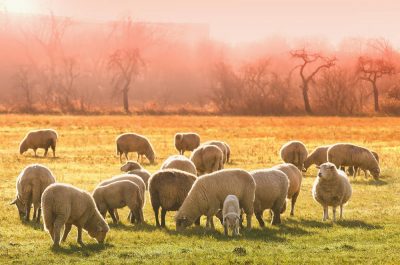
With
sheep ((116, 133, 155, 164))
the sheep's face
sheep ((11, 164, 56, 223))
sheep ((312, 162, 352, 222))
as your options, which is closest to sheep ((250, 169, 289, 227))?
sheep ((312, 162, 352, 222))

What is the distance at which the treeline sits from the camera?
284 ft

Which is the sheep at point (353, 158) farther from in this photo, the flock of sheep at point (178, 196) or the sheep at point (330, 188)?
the sheep at point (330, 188)

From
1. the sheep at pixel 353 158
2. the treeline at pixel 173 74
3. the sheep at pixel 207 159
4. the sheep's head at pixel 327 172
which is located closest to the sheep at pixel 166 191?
the sheep's head at pixel 327 172

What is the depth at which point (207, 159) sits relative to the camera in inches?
1053

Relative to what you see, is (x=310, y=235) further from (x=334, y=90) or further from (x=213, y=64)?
(x=213, y=64)

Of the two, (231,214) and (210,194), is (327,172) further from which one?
(231,214)

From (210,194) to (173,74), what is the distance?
91.5m

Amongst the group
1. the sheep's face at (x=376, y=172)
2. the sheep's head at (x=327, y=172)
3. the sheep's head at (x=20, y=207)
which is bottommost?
the sheep's face at (x=376, y=172)

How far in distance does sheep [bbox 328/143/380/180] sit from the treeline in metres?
55.9

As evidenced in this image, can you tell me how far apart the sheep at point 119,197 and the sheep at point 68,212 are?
7.86 feet

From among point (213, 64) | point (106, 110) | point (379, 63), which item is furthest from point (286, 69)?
point (106, 110)

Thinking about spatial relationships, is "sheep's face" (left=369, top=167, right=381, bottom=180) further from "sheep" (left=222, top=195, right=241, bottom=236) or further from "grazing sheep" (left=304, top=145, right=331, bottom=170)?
"sheep" (left=222, top=195, right=241, bottom=236)

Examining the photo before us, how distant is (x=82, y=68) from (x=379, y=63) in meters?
46.5

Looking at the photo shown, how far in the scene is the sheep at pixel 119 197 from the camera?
18.3 meters
